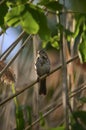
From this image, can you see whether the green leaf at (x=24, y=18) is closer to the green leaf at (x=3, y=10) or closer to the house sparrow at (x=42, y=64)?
the green leaf at (x=3, y=10)

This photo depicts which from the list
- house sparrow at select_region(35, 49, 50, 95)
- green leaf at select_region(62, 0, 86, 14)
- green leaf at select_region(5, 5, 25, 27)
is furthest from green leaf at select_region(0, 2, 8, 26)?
house sparrow at select_region(35, 49, 50, 95)

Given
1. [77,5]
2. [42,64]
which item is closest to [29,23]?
[77,5]

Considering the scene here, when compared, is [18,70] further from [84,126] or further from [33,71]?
[84,126]

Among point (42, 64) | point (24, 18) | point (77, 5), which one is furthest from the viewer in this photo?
point (42, 64)

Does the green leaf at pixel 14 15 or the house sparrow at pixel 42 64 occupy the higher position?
the green leaf at pixel 14 15

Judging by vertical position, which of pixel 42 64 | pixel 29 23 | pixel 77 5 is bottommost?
pixel 42 64

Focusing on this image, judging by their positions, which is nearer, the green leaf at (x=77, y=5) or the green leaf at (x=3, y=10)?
the green leaf at (x=3, y=10)

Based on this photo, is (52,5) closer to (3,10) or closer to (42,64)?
(3,10)

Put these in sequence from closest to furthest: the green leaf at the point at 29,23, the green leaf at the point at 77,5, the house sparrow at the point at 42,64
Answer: the green leaf at the point at 29,23 < the green leaf at the point at 77,5 < the house sparrow at the point at 42,64

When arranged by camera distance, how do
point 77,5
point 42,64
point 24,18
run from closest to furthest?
point 24,18 → point 77,5 → point 42,64

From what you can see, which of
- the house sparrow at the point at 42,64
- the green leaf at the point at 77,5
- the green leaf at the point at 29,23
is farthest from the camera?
the house sparrow at the point at 42,64

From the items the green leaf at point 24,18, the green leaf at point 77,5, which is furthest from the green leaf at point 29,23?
the green leaf at point 77,5

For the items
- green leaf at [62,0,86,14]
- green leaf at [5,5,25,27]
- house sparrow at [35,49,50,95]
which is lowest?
house sparrow at [35,49,50,95]

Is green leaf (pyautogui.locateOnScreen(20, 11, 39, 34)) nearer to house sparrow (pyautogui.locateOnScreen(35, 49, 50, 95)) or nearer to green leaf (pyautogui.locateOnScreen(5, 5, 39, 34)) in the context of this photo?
green leaf (pyautogui.locateOnScreen(5, 5, 39, 34))
